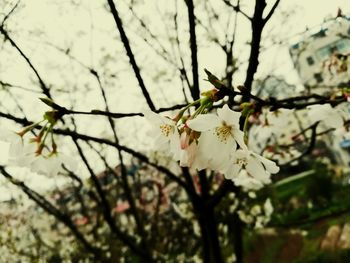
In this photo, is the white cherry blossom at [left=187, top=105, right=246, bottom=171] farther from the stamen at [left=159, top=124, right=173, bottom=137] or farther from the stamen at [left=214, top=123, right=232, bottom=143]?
the stamen at [left=159, top=124, right=173, bottom=137]

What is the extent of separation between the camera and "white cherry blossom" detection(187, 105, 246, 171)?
1.38 meters

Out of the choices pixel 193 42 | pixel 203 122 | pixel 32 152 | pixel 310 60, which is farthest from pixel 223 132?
pixel 310 60

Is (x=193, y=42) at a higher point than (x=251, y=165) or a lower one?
higher

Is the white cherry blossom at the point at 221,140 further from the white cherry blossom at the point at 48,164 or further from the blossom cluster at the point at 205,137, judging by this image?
the white cherry blossom at the point at 48,164

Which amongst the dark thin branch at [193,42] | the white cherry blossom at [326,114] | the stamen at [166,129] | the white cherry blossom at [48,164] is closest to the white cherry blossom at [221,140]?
the stamen at [166,129]

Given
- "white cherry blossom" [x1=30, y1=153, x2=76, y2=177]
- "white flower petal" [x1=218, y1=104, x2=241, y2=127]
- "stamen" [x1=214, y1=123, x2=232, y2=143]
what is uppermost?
"white cherry blossom" [x1=30, y1=153, x2=76, y2=177]

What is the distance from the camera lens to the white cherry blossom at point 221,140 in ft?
4.54

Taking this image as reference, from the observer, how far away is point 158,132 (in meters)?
1.62

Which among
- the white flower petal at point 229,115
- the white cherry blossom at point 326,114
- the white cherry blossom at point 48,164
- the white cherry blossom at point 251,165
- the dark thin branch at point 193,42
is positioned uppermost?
the dark thin branch at point 193,42

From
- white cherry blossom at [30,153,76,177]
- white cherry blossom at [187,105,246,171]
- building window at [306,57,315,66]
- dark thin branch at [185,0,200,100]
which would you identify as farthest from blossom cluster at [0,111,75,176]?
building window at [306,57,315,66]

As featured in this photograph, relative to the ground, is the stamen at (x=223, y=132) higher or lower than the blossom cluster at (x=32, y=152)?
lower

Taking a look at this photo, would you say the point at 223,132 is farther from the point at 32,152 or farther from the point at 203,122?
the point at 32,152

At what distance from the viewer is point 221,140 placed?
1.45m

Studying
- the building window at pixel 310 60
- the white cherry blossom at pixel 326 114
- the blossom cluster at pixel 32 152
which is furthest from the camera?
the building window at pixel 310 60
